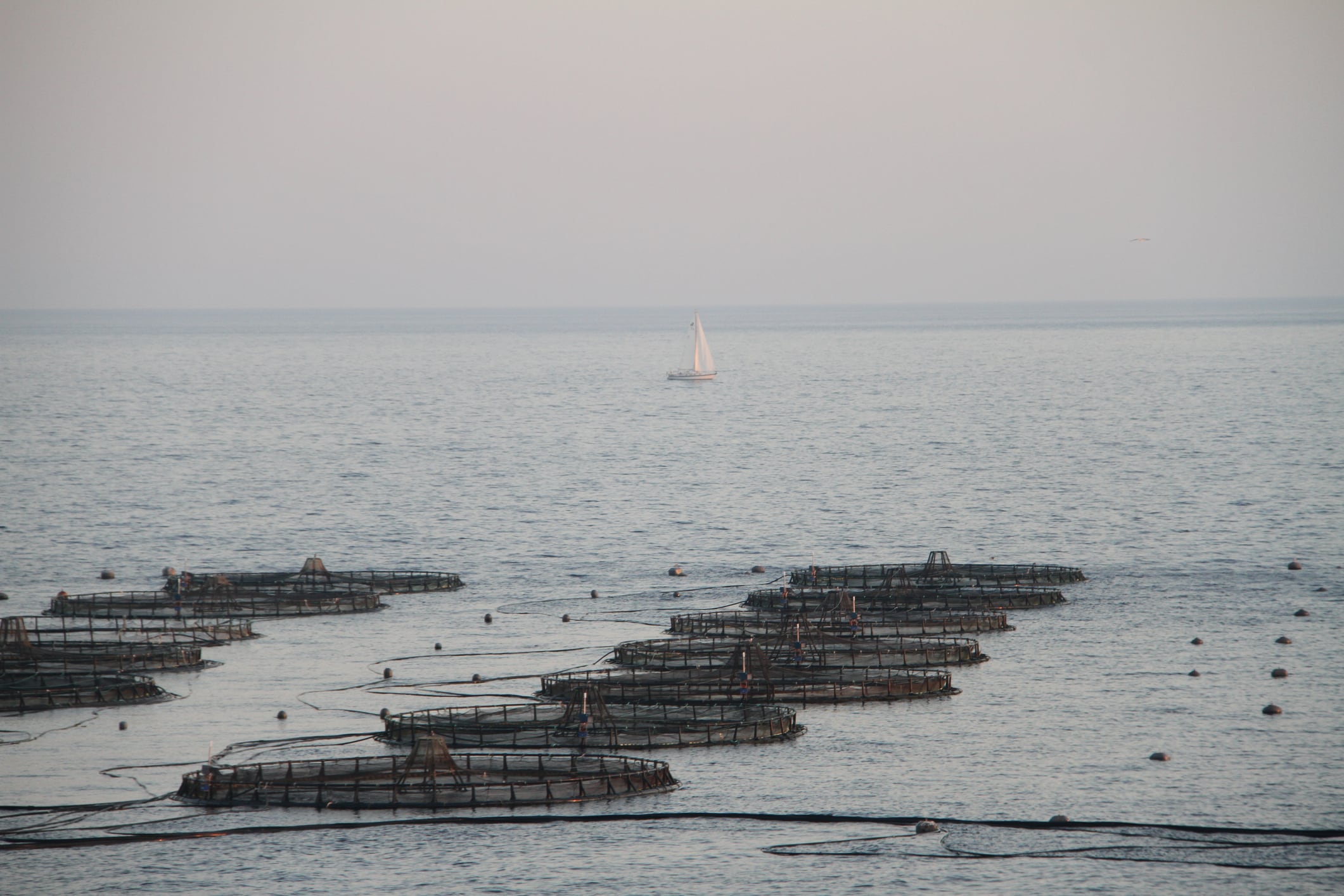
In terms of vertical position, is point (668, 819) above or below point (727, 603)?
above

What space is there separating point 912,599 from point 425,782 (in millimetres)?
41263

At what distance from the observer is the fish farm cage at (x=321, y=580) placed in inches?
3873

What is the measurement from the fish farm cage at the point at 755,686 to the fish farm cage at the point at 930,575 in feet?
74.9

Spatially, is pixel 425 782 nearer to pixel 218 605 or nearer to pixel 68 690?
pixel 68 690

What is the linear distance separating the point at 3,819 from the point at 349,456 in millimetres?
142301

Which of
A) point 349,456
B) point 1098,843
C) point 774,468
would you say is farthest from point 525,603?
point 349,456

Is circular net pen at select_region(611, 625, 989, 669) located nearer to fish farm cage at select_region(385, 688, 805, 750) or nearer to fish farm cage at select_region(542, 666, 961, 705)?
fish farm cage at select_region(542, 666, 961, 705)

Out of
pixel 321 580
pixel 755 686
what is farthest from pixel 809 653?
pixel 321 580

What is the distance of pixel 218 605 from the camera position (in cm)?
9550

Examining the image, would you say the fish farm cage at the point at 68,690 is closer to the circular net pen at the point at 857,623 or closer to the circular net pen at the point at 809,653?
the circular net pen at the point at 809,653

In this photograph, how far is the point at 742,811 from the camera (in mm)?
57719

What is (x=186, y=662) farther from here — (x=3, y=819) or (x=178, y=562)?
(x=178, y=562)

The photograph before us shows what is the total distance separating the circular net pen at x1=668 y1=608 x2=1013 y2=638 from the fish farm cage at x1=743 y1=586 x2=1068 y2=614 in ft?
2.69

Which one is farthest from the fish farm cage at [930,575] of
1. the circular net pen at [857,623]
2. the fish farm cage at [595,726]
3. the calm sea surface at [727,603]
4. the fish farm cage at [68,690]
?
the fish farm cage at [68,690]
